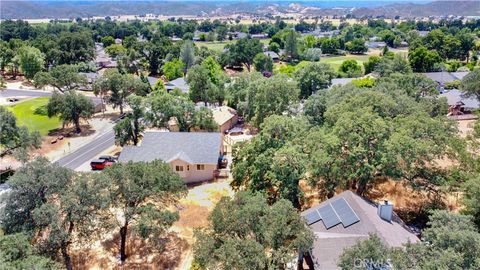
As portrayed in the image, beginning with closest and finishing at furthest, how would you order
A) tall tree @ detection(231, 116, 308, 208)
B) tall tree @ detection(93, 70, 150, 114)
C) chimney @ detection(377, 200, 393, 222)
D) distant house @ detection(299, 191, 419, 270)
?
1. distant house @ detection(299, 191, 419, 270)
2. chimney @ detection(377, 200, 393, 222)
3. tall tree @ detection(231, 116, 308, 208)
4. tall tree @ detection(93, 70, 150, 114)

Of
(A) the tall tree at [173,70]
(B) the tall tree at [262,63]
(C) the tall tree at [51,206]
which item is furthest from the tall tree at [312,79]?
(C) the tall tree at [51,206]

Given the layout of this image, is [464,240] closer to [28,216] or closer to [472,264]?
[472,264]

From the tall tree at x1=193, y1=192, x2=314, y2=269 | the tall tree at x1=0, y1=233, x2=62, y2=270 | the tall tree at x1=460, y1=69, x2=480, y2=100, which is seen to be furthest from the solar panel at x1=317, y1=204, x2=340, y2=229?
the tall tree at x1=460, y1=69, x2=480, y2=100

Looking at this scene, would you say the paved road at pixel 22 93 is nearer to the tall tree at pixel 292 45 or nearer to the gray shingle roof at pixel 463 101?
the tall tree at pixel 292 45

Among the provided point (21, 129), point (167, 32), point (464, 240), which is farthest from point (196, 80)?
point (167, 32)

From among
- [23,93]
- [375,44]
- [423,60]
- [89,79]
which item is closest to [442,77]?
[423,60]

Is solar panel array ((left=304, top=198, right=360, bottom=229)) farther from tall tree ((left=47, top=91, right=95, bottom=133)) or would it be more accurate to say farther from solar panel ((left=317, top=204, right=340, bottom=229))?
tall tree ((left=47, top=91, right=95, bottom=133))

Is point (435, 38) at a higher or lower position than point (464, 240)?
higher
